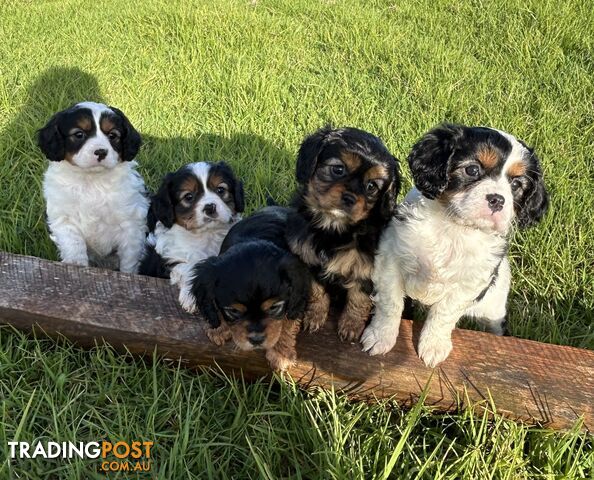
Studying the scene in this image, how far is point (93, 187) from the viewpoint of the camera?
3.70 m

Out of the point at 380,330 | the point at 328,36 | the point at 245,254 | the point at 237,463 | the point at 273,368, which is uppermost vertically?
the point at 328,36

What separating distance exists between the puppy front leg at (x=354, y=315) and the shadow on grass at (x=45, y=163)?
165 centimetres

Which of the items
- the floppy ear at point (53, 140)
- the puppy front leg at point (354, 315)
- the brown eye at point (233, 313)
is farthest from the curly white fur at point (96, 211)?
the puppy front leg at point (354, 315)

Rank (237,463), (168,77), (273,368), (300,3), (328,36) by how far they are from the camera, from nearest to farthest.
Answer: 1. (237,463)
2. (273,368)
3. (168,77)
4. (328,36)
5. (300,3)

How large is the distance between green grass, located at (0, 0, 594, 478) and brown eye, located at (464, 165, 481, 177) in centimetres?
112

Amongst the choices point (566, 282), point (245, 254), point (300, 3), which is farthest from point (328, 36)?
point (245, 254)

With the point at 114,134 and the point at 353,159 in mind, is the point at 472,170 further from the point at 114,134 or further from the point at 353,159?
the point at 114,134

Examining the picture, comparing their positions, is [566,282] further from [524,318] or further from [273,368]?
[273,368]

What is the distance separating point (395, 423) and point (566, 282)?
1.80 meters

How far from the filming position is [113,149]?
350 cm

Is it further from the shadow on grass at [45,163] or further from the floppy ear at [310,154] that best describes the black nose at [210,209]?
the shadow on grass at [45,163]

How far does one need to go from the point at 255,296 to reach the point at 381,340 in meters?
0.71

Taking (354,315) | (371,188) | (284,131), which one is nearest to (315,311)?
(354,315)

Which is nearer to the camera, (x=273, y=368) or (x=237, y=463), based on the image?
(x=237, y=463)
